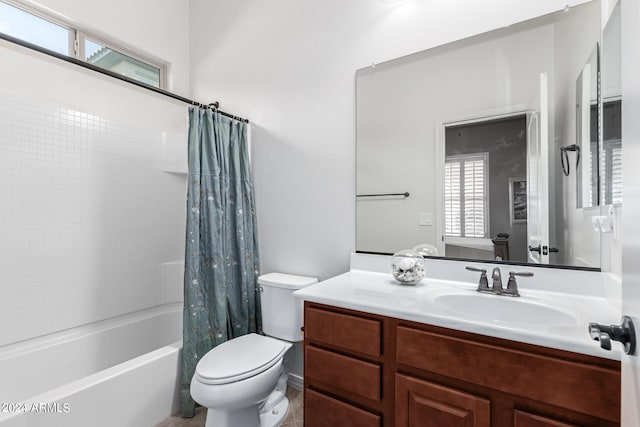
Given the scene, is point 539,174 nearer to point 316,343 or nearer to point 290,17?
→ point 316,343

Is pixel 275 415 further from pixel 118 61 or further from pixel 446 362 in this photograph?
pixel 118 61

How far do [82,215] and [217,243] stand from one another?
905mm

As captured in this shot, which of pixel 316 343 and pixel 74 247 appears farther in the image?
pixel 74 247

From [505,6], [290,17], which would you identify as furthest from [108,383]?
[505,6]

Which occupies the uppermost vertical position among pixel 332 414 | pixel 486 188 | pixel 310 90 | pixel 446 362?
pixel 310 90

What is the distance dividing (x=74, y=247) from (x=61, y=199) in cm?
30

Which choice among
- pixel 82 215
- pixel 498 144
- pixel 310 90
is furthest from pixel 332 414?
pixel 82 215

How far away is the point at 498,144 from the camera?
137 centimetres

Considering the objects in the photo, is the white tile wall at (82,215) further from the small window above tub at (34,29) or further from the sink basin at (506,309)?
the sink basin at (506,309)

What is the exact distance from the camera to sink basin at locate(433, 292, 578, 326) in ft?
3.43

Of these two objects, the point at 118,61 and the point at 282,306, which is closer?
the point at 282,306

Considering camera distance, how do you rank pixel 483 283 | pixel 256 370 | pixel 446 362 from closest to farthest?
1. pixel 446 362
2. pixel 483 283
3. pixel 256 370

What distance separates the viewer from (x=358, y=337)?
1.13m

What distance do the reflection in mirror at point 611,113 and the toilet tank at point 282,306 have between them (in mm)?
1377
